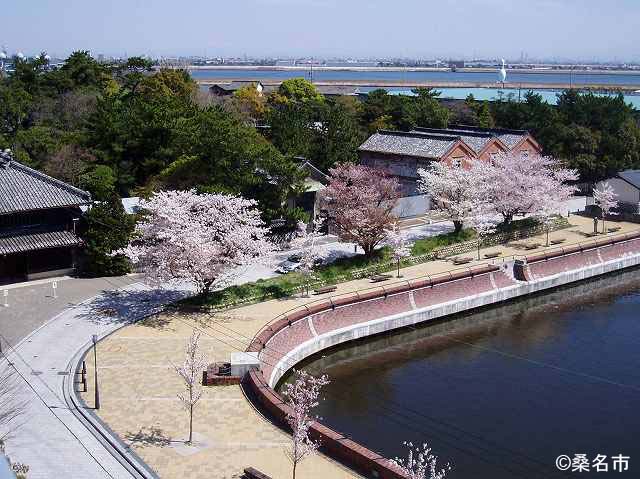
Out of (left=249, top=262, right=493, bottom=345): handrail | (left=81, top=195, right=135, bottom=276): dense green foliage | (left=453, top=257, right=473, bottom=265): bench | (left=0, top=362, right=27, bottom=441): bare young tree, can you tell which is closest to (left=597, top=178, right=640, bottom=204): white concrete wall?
(left=453, top=257, right=473, bottom=265): bench

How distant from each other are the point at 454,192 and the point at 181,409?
26820 millimetres

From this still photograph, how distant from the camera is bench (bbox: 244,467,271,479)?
19359 millimetres

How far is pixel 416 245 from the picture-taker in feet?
143

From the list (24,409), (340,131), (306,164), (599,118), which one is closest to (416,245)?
(306,164)

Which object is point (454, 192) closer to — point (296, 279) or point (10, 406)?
point (296, 279)

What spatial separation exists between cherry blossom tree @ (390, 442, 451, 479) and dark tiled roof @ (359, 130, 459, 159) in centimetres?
3380

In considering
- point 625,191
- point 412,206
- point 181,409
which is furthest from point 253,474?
point 625,191

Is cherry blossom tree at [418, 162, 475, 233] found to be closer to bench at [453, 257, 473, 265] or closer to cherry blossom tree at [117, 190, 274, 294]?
bench at [453, 257, 473, 265]

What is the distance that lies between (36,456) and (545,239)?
35.6 metres

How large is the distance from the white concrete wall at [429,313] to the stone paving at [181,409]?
6.68 feet

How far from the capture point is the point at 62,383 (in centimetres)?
2620

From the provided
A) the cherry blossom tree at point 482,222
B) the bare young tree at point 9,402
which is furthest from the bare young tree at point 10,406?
the cherry blossom tree at point 482,222

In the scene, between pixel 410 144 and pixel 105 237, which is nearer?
pixel 105 237

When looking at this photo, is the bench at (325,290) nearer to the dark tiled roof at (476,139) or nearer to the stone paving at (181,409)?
the stone paving at (181,409)
